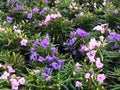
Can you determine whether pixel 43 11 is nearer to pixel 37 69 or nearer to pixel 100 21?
pixel 100 21

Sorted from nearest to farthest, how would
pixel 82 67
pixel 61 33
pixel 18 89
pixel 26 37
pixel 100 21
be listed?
1. pixel 18 89
2. pixel 82 67
3. pixel 26 37
4. pixel 61 33
5. pixel 100 21

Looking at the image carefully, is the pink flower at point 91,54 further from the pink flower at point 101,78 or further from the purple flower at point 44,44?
the purple flower at point 44,44

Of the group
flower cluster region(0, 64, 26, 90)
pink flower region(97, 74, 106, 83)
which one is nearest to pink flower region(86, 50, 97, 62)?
pink flower region(97, 74, 106, 83)

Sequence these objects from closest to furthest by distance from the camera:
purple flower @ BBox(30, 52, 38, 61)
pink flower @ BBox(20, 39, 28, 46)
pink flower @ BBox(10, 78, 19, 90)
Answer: pink flower @ BBox(10, 78, 19, 90) → purple flower @ BBox(30, 52, 38, 61) → pink flower @ BBox(20, 39, 28, 46)

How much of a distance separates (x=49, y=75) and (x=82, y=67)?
427 mm

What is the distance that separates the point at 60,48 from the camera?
14.1 feet

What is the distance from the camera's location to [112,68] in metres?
3.69

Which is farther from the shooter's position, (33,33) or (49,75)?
(33,33)

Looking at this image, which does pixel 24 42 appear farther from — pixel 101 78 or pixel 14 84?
pixel 101 78

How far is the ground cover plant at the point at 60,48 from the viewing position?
10.7 feet

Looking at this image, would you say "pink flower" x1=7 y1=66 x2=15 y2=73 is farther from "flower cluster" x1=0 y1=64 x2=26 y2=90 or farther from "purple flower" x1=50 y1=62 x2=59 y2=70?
"purple flower" x1=50 y1=62 x2=59 y2=70

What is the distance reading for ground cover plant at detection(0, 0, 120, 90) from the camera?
10.7ft

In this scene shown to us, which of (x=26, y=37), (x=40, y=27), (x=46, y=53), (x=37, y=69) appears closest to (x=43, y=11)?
(x=40, y=27)

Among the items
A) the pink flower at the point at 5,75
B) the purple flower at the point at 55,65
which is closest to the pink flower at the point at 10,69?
the pink flower at the point at 5,75
